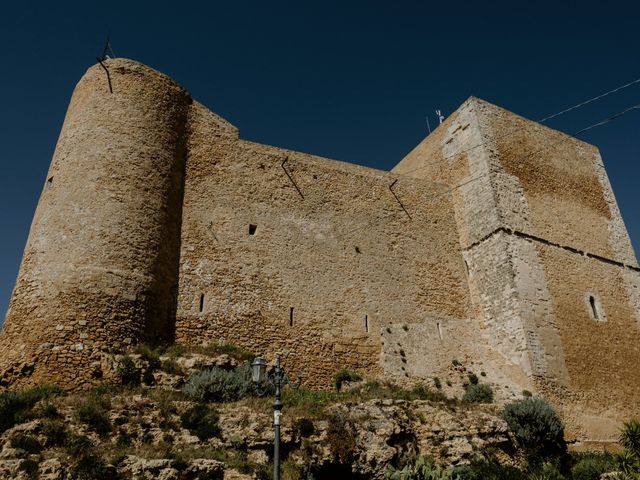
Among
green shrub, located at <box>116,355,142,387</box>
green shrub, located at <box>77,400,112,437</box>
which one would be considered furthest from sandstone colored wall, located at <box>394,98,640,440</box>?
green shrub, located at <box>77,400,112,437</box>

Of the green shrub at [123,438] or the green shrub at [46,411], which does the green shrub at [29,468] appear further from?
the green shrub at [123,438]

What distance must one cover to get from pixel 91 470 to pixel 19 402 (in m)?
2.43

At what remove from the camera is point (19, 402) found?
1003cm

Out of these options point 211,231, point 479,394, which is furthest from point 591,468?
point 211,231

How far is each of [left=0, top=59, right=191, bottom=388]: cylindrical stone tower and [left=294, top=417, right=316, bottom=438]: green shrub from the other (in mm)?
4214

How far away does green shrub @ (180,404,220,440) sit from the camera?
1042 centimetres

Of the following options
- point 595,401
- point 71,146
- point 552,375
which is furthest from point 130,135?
point 595,401

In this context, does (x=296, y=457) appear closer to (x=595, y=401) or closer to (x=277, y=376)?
(x=277, y=376)

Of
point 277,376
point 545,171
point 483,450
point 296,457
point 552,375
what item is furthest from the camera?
point 545,171

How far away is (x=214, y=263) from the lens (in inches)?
592

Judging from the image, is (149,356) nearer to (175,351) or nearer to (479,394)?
(175,351)

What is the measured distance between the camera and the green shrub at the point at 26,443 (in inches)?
353

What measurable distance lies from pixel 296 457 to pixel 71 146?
31.9ft

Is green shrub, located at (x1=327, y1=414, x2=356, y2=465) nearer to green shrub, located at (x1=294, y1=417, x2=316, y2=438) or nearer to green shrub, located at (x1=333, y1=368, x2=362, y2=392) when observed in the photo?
green shrub, located at (x1=294, y1=417, x2=316, y2=438)
